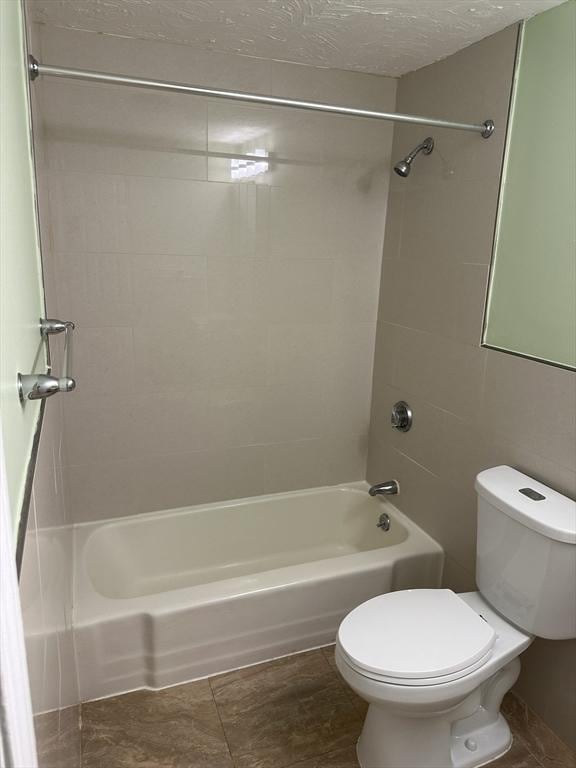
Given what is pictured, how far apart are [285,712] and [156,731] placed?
0.43 metres

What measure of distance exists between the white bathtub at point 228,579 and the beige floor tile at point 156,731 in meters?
0.06

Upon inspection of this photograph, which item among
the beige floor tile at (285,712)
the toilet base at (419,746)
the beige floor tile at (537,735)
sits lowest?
the beige floor tile at (285,712)

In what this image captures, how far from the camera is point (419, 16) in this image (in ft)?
5.39

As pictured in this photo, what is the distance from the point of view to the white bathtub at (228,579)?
72.5 inches

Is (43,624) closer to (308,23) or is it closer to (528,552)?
(528,552)

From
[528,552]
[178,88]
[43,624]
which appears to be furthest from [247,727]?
[178,88]

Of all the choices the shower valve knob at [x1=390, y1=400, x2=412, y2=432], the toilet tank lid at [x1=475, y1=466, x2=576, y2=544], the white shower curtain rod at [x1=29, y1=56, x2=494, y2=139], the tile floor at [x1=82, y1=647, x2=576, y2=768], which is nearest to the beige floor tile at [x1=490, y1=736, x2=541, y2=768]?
the tile floor at [x1=82, y1=647, x2=576, y2=768]

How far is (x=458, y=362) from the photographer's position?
2.03m

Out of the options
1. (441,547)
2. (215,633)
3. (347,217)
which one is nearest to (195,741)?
(215,633)

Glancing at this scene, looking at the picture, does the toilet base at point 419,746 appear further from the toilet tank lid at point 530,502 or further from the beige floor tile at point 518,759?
the toilet tank lid at point 530,502

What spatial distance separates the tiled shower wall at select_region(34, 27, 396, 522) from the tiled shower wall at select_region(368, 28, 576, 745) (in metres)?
0.19

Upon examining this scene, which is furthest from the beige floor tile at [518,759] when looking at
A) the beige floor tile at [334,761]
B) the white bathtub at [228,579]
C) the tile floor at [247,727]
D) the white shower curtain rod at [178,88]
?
the white shower curtain rod at [178,88]

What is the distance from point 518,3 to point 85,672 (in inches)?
98.0

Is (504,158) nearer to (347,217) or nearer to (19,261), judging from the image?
(347,217)
